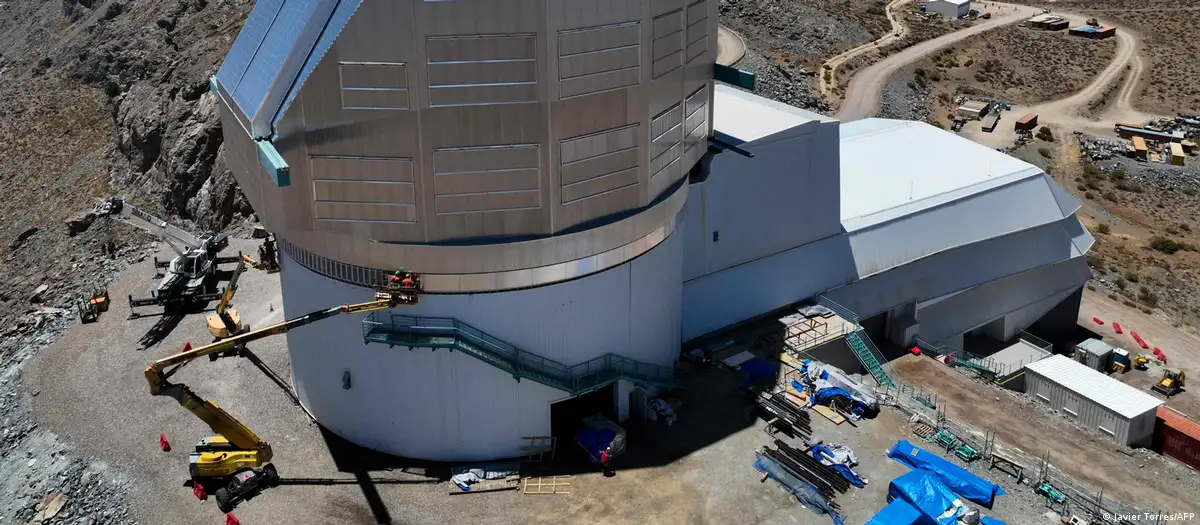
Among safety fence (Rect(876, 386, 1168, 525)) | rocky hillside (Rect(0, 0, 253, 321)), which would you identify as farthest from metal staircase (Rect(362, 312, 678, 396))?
rocky hillside (Rect(0, 0, 253, 321))

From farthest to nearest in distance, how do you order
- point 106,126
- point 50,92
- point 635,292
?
point 50,92 < point 106,126 < point 635,292

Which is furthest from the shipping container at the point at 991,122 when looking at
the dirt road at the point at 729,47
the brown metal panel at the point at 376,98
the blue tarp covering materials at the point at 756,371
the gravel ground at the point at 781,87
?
the brown metal panel at the point at 376,98

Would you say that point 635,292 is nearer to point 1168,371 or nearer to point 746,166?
point 746,166

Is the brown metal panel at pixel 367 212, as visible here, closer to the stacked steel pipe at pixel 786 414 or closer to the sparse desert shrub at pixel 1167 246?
the stacked steel pipe at pixel 786 414

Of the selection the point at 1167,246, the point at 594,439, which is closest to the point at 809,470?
the point at 594,439

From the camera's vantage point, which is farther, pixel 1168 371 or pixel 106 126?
pixel 106 126

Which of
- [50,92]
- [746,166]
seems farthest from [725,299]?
[50,92]
